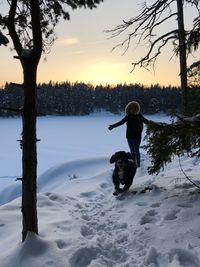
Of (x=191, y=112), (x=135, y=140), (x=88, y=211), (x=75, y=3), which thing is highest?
(x=75, y=3)

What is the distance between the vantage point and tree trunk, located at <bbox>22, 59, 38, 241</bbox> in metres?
5.97

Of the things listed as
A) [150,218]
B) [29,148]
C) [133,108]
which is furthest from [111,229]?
[133,108]

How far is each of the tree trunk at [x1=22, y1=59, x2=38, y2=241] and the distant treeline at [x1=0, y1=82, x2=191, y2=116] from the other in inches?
3792

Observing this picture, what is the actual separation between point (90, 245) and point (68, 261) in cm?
58

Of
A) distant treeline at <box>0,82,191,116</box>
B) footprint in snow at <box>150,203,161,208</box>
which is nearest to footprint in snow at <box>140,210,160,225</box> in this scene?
footprint in snow at <box>150,203,161,208</box>

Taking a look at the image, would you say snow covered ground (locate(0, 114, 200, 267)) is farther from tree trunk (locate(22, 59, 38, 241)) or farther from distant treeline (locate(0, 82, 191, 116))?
distant treeline (locate(0, 82, 191, 116))

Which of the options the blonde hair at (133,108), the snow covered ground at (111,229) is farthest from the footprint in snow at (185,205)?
the blonde hair at (133,108)

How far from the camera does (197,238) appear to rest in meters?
5.76

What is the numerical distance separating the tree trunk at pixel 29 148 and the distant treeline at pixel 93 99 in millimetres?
96319

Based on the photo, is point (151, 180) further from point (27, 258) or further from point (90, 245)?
point (27, 258)

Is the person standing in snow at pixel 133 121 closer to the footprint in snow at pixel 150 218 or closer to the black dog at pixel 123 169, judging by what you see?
the black dog at pixel 123 169

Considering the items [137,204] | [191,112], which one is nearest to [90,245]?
[137,204]

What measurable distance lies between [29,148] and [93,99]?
366 ft

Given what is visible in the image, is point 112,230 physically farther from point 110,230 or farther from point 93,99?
point 93,99
